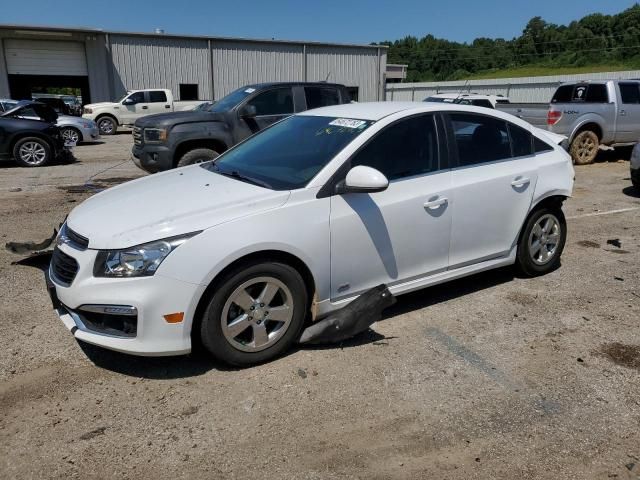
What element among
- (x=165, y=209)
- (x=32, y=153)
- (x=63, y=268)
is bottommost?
(x=63, y=268)

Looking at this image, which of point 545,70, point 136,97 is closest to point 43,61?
point 136,97

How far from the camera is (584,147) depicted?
43.3 feet

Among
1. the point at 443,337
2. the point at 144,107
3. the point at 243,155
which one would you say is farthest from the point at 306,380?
the point at 144,107

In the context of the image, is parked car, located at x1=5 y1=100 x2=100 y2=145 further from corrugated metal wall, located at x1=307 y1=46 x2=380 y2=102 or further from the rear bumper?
corrugated metal wall, located at x1=307 y1=46 x2=380 y2=102

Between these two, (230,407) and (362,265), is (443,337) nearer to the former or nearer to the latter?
(362,265)

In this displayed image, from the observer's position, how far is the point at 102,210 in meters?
A: 3.75

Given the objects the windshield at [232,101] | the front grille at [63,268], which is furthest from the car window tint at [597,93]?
the front grille at [63,268]

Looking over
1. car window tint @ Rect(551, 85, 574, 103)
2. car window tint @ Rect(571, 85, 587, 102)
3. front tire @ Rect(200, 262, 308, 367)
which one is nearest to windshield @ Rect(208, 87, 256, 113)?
front tire @ Rect(200, 262, 308, 367)

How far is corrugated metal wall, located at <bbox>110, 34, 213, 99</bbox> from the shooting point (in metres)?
28.1

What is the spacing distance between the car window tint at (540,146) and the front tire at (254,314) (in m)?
2.79

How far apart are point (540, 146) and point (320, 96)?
5.43 metres

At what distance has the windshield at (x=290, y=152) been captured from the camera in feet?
12.8

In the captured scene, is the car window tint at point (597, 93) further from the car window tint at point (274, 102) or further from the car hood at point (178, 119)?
the car hood at point (178, 119)

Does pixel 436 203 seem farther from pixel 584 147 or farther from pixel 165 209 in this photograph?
pixel 584 147
